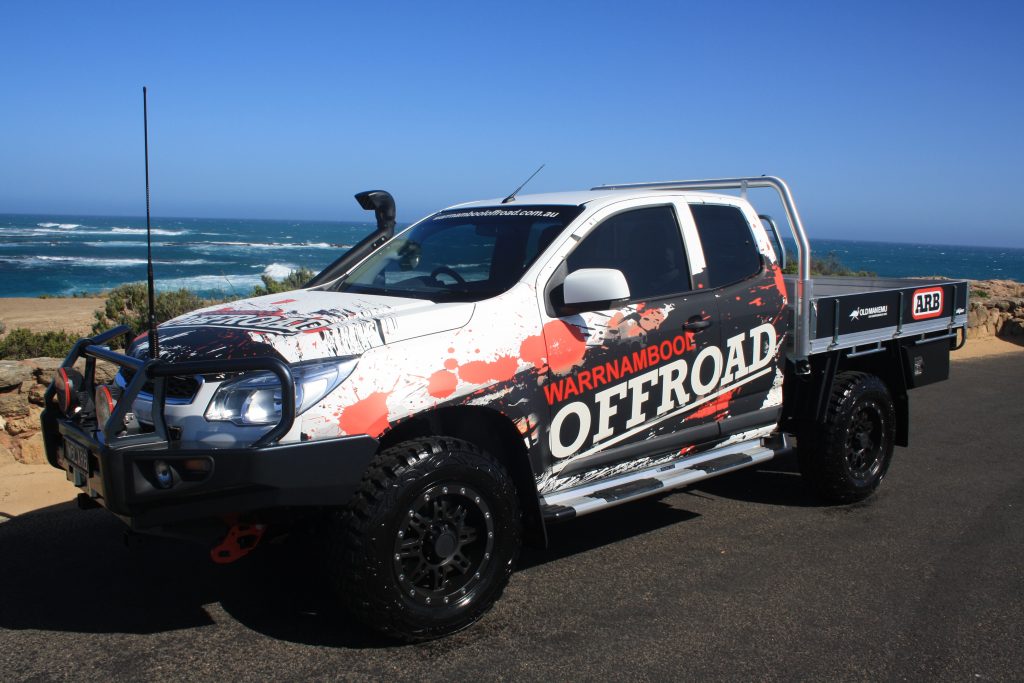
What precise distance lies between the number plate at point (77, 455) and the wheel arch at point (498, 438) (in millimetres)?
1282

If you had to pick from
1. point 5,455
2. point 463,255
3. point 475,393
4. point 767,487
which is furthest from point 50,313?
point 475,393

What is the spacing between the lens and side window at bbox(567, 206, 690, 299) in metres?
4.81

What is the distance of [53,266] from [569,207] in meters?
42.7

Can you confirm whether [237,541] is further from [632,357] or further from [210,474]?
[632,357]

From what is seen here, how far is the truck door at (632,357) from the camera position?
4430 millimetres

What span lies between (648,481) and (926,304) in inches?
118

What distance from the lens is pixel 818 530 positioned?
5.59m

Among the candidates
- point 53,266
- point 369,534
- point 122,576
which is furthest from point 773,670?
point 53,266

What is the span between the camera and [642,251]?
5070 mm

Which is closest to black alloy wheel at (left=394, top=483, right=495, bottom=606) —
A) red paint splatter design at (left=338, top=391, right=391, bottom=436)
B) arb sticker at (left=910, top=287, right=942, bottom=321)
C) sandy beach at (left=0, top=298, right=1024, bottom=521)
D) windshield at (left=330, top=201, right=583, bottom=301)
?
red paint splatter design at (left=338, top=391, right=391, bottom=436)

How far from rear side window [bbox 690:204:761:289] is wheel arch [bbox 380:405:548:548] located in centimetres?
174

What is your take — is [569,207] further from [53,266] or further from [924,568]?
[53,266]

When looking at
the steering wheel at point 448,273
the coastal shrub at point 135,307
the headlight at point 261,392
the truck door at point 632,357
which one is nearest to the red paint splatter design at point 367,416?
the headlight at point 261,392

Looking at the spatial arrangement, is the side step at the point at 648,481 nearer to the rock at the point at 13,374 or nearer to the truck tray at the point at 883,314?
the truck tray at the point at 883,314
